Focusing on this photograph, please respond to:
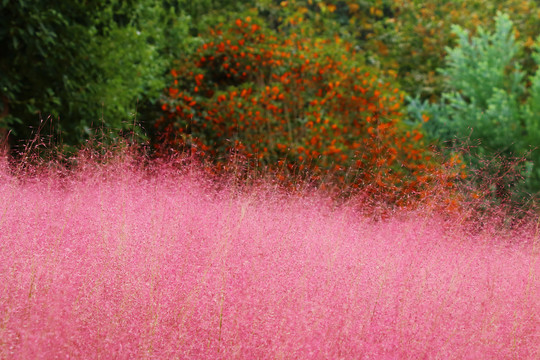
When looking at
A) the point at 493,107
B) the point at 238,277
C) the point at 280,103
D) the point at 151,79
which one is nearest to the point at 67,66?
the point at 280,103

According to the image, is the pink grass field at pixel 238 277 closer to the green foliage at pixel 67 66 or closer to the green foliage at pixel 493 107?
the green foliage at pixel 67 66

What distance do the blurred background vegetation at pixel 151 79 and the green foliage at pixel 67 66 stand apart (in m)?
0.01

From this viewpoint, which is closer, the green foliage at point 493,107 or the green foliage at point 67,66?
the green foliage at point 67,66

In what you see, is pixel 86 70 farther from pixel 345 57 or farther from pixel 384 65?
pixel 384 65

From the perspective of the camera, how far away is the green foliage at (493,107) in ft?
Answer: 24.0

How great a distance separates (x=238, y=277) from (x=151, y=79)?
7.16 m

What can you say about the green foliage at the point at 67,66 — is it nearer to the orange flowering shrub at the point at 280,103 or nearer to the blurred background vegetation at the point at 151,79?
the blurred background vegetation at the point at 151,79

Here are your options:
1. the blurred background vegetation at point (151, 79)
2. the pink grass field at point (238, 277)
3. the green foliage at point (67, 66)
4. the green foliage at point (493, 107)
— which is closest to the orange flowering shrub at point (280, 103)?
the blurred background vegetation at point (151, 79)

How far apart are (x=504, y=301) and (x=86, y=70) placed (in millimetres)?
5847

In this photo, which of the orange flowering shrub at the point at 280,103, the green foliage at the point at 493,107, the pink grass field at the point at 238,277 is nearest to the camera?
the pink grass field at the point at 238,277

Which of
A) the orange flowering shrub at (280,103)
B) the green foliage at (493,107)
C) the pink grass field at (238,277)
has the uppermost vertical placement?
the pink grass field at (238,277)

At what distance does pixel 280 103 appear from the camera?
8375mm

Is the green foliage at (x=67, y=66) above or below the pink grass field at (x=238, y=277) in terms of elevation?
below

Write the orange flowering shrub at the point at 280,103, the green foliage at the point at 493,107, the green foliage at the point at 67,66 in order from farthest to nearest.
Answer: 1. the orange flowering shrub at the point at 280,103
2. the green foliage at the point at 493,107
3. the green foliage at the point at 67,66
